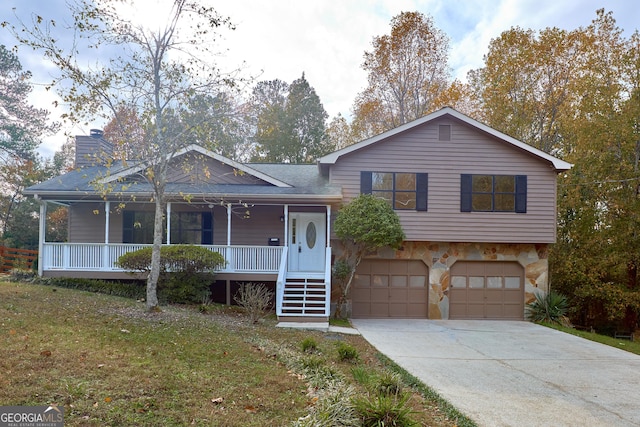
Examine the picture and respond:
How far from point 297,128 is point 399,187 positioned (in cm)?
1567

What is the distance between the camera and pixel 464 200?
13773 mm

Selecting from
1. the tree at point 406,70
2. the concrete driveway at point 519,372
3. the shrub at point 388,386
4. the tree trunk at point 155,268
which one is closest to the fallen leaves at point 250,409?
the shrub at point 388,386

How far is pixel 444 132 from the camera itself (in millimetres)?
13922

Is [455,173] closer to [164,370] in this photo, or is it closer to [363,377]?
[363,377]

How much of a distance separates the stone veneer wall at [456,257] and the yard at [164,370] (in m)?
6.18

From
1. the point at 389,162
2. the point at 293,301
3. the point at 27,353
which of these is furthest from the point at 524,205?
the point at 27,353

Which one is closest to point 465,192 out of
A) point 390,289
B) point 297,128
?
point 390,289

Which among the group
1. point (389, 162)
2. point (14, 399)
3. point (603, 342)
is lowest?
point (603, 342)

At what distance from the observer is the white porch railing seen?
12.8 m

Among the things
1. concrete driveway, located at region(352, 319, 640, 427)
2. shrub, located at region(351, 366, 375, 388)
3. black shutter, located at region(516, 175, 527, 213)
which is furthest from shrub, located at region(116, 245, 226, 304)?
black shutter, located at region(516, 175, 527, 213)

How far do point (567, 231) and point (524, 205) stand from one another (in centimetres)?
549

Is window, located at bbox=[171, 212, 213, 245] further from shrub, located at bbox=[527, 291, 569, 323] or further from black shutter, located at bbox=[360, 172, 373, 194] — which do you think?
shrub, located at bbox=[527, 291, 569, 323]

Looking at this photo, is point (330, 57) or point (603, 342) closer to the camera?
point (603, 342)

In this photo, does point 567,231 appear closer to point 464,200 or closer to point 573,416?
point 464,200
